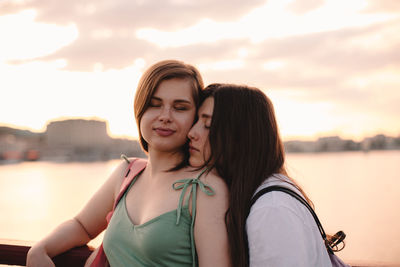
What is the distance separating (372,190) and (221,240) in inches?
2439

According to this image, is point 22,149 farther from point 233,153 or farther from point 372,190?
point 233,153

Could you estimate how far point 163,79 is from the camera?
6.15ft

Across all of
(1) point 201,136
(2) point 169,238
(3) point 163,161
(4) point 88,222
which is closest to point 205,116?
(1) point 201,136

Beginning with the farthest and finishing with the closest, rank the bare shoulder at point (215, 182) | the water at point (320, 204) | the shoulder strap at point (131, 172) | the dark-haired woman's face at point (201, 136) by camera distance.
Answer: the water at point (320, 204), the shoulder strap at point (131, 172), the dark-haired woman's face at point (201, 136), the bare shoulder at point (215, 182)

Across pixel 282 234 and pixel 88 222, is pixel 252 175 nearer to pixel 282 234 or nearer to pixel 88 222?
pixel 282 234

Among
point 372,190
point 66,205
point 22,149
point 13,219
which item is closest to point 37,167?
point 22,149

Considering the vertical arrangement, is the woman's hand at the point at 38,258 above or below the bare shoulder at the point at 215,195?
below

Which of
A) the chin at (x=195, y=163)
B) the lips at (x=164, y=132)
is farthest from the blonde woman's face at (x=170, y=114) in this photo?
the chin at (x=195, y=163)

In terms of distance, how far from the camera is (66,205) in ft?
129

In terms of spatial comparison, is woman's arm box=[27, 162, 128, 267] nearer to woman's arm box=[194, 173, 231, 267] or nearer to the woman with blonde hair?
the woman with blonde hair

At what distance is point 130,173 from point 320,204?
40212 mm

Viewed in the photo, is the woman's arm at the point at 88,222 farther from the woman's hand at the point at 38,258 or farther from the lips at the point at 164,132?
the lips at the point at 164,132

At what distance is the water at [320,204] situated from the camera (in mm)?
26656

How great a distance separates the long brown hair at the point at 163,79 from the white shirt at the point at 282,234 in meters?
0.67
